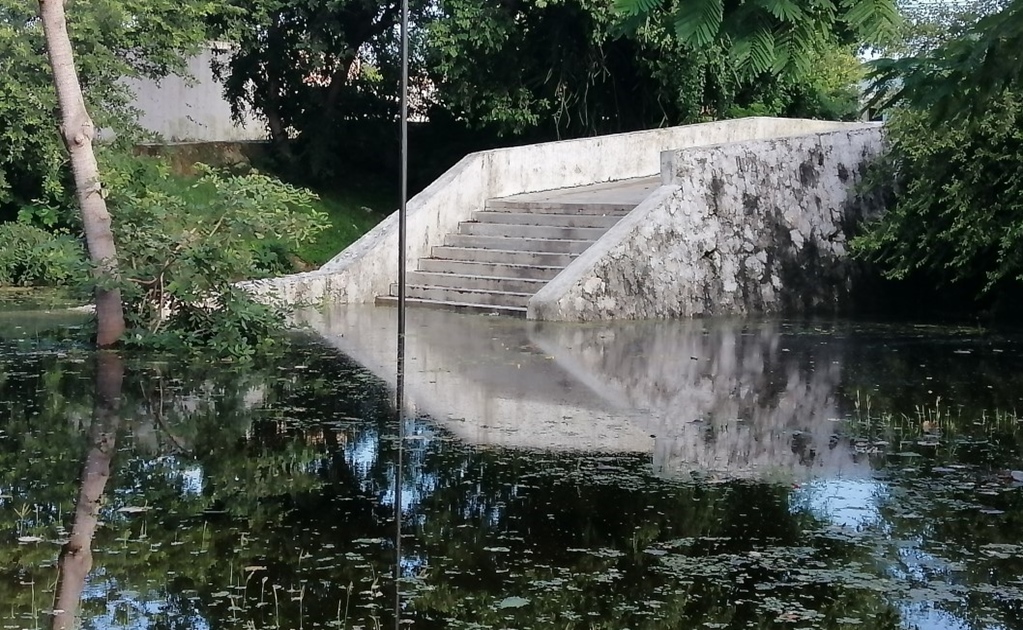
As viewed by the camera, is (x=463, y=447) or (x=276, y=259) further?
(x=276, y=259)

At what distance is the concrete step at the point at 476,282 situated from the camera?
16.3 meters

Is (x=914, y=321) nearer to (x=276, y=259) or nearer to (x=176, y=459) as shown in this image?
(x=276, y=259)

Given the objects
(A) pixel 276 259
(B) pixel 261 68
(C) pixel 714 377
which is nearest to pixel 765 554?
(C) pixel 714 377

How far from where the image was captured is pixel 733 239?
1670cm

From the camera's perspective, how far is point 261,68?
24109mm

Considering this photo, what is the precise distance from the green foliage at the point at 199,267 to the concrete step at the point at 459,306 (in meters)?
3.88

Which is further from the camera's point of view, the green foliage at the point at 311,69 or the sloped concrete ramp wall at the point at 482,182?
the green foliage at the point at 311,69

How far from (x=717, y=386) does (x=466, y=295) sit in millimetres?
6313

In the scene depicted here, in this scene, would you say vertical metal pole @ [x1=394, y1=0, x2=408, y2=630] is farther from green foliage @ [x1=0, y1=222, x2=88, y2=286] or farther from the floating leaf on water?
green foliage @ [x1=0, y1=222, x2=88, y2=286]

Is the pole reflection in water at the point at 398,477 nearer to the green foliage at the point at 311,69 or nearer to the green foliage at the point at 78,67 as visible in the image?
the green foliage at the point at 78,67

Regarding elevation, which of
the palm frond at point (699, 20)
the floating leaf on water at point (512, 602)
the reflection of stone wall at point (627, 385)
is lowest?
the floating leaf on water at point (512, 602)

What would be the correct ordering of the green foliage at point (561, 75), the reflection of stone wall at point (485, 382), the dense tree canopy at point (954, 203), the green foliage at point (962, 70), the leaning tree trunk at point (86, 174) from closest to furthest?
the green foliage at point (962, 70) → the reflection of stone wall at point (485, 382) → the leaning tree trunk at point (86, 174) → the dense tree canopy at point (954, 203) → the green foliage at point (561, 75)

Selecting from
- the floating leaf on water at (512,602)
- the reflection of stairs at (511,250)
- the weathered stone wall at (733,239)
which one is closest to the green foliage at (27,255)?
the reflection of stairs at (511,250)

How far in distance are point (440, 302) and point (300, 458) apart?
883 cm
